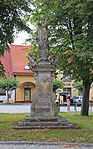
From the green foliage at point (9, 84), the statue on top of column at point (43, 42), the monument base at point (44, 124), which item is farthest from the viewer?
the green foliage at point (9, 84)

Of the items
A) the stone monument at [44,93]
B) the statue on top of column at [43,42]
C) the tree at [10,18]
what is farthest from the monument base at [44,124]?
the tree at [10,18]

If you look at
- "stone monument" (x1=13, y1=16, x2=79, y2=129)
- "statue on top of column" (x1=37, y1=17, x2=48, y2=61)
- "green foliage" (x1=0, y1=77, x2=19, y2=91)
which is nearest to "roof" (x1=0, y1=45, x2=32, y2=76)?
"green foliage" (x1=0, y1=77, x2=19, y2=91)

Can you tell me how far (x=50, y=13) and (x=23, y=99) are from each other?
41203mm

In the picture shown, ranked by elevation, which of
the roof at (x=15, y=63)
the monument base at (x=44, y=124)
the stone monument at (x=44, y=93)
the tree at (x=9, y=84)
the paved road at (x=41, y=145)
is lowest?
the paved road at (x=41, y=145)

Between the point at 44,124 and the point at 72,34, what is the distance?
33.9ft

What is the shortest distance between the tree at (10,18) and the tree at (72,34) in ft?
6.40

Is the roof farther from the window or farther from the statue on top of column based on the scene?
the statue on top of column

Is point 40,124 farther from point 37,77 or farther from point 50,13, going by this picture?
point 50,13

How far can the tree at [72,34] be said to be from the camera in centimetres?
2010

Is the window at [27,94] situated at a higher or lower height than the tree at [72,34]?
lower

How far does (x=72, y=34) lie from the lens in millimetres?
26281

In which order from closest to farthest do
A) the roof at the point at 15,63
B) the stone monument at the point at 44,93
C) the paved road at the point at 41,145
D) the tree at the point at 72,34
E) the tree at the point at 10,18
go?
the paved road at the point at 41,145
the stone monument at the point at 44,93
the tree at the point at 72,34
the tree at the point at 10,18
the roof at the point at 15,63

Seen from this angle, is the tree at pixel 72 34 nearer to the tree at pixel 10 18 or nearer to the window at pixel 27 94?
the tree at pixel 10 18

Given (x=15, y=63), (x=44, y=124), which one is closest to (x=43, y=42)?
(x=44, y=124)
